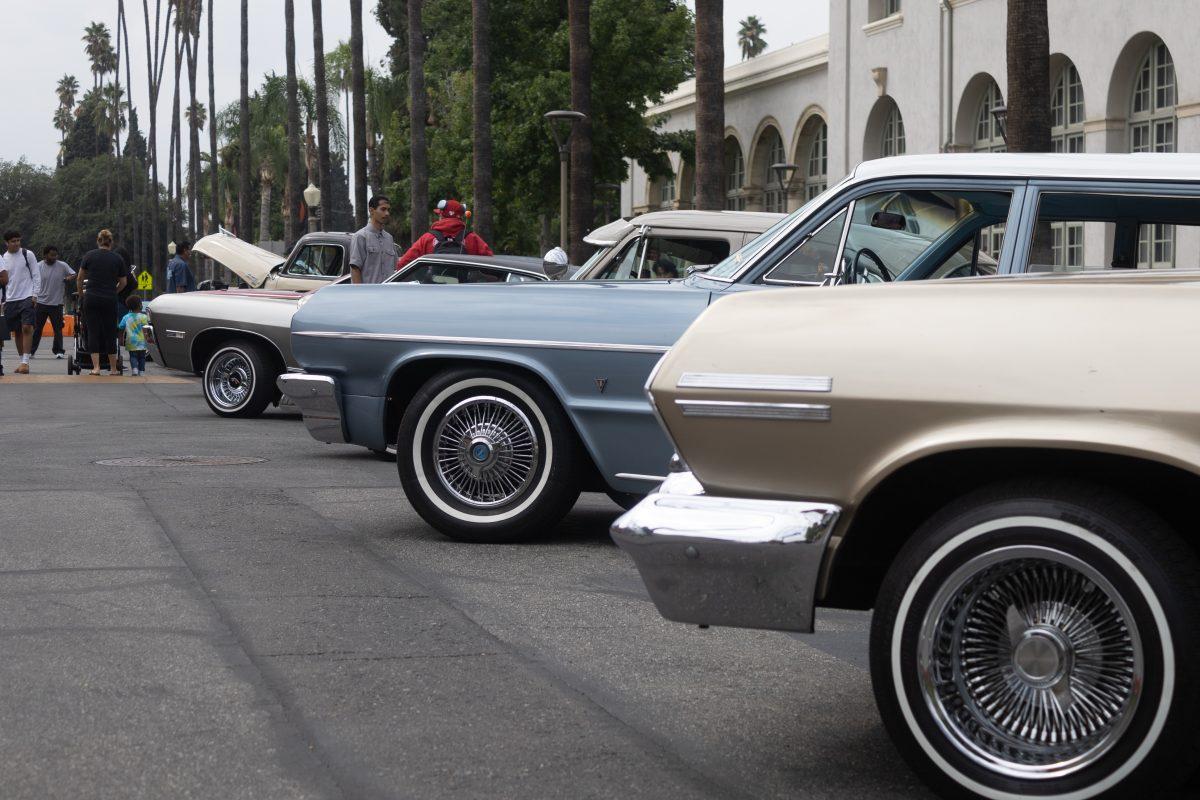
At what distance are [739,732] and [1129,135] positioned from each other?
81.9ft

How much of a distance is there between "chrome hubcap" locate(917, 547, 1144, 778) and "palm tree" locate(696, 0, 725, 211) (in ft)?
55.2

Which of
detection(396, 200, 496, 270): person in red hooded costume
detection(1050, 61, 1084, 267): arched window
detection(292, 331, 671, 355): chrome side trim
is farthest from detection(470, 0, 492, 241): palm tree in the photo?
detection(292, 331, 671, 355): chrome side trim

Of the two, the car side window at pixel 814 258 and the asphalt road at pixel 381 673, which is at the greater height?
the car side window at pixel 814 258

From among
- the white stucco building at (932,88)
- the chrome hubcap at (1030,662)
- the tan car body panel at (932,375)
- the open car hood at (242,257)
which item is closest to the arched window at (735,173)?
the white stucco building at (932,88)

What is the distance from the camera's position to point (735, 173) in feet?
152

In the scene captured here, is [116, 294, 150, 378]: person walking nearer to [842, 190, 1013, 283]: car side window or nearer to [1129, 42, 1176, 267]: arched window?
[1129, 42, 1176, 267]: arched window

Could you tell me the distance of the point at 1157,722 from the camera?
11.4 feet

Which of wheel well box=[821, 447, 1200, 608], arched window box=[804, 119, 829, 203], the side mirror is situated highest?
arched window box=[804, 119, 829, 203]

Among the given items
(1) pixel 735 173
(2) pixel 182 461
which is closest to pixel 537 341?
(2) pixel 182 461

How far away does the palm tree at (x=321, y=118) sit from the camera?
4234 centimetres

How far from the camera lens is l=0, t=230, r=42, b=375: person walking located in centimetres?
2312

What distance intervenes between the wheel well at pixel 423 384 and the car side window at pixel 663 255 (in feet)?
13.2

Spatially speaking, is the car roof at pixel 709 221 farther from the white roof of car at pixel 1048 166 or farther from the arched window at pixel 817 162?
the arched window at pixel 817 162

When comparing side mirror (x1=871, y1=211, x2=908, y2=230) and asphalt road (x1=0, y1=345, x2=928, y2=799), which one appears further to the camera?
side mirror (x1=871, y1=211, x2=908, y2=230)
